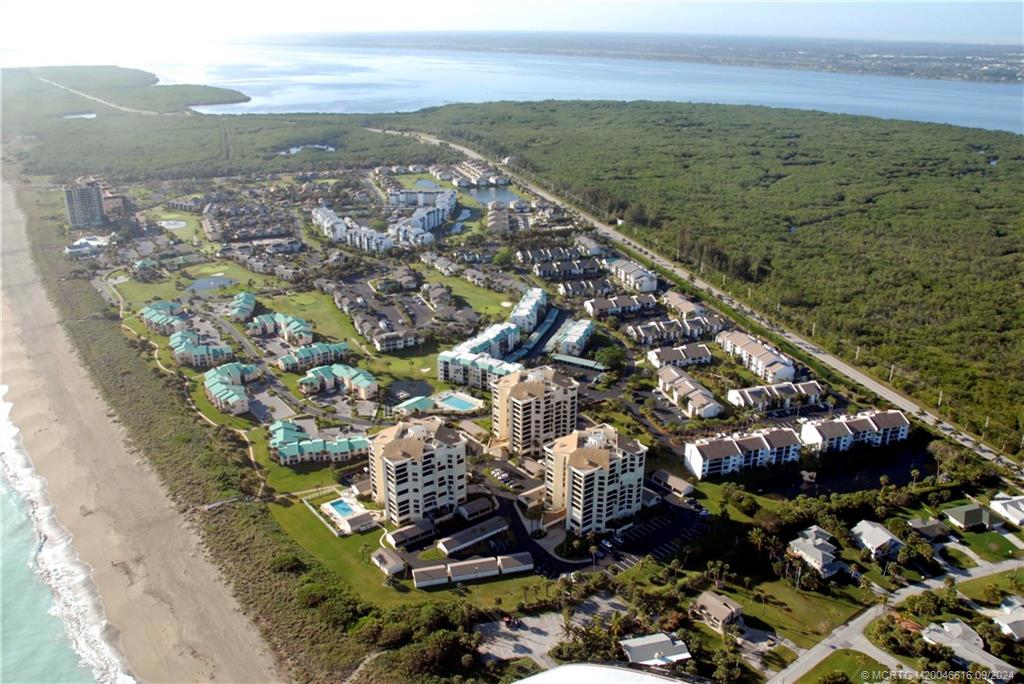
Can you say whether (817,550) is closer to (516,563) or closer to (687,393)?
(516,563)

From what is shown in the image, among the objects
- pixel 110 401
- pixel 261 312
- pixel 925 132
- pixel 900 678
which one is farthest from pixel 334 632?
pixel 925 132

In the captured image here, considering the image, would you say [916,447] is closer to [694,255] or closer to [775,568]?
[775,568]

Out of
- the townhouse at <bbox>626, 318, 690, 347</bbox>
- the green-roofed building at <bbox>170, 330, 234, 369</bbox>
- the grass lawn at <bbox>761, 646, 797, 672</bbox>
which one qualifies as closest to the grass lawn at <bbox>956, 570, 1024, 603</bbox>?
the grass lawn at <bbox>761, 646, 797, 672</bbox>

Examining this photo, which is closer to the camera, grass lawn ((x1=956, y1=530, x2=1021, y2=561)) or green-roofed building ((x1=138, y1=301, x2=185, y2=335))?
grass lawn ((x1=956, y1=530, x2=1021, y2=561))

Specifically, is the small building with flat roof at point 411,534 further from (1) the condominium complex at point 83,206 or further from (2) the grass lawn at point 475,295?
(1) the condominium complex at point 83,206

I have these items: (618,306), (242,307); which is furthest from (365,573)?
(618,306)

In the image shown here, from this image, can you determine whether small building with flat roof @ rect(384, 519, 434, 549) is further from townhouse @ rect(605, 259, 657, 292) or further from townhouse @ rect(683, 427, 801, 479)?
townhouse @ rect(605, 259, 657, 292)
